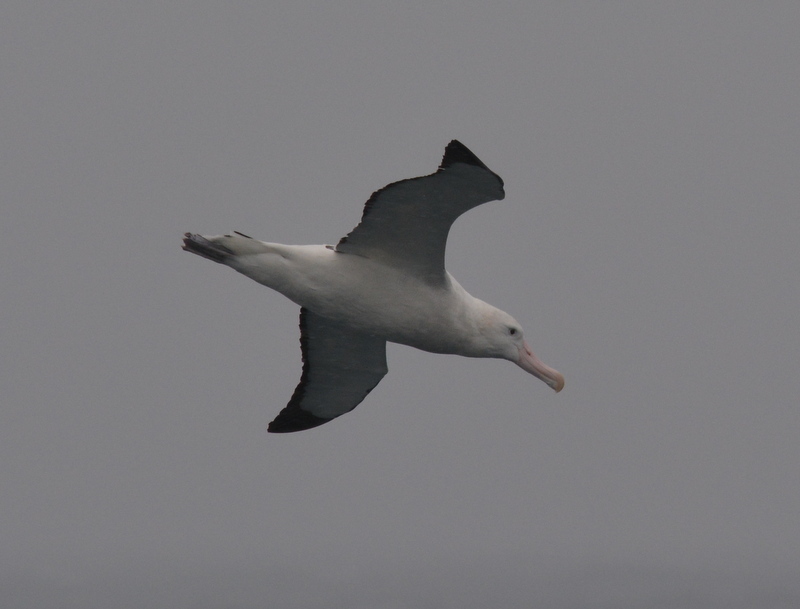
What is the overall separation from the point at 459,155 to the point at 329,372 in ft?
13.7

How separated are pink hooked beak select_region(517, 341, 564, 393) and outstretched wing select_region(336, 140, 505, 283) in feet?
→ 5.09

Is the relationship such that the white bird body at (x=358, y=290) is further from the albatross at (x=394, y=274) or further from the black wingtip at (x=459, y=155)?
the black wingtip at (x=459, y=155)

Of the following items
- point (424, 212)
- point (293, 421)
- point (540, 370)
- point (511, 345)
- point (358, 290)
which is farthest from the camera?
point (293, 421)

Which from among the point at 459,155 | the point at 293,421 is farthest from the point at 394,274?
the point at 293,421

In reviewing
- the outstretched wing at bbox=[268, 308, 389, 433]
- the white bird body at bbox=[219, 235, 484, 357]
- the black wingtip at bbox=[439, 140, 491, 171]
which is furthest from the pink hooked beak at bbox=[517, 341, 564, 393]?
the black wingtip at bbox=[439, 140, 491, 171]

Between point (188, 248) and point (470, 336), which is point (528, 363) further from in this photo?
point (188, 248)

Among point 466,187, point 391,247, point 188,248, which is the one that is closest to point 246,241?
point 188,248

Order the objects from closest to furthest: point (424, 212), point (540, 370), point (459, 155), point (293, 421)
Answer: point (459, 155)
point (424, 212)
point (540, 370)
point (293, 421)

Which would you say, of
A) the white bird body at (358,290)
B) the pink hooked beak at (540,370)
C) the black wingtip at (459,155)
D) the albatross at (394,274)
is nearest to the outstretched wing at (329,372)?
the albatross at (394,274)

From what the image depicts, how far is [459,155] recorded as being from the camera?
980 centimetres

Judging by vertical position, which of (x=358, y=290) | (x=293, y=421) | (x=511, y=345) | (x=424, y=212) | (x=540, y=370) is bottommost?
(x=293, y=421)

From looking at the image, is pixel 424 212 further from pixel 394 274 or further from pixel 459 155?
pixel 459 155

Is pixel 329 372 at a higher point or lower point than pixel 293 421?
higher

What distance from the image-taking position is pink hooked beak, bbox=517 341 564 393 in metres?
12.2
